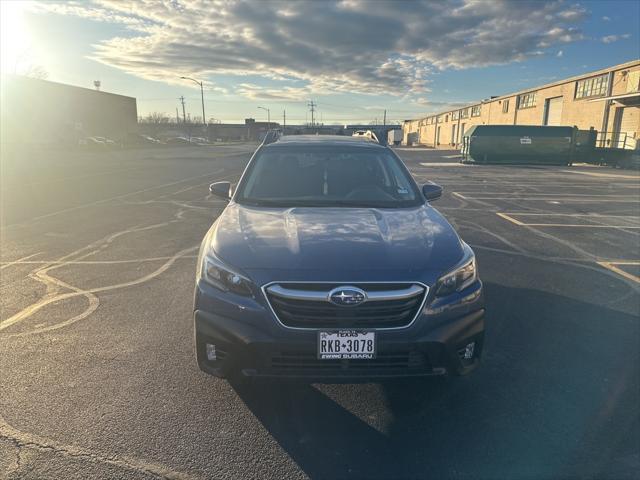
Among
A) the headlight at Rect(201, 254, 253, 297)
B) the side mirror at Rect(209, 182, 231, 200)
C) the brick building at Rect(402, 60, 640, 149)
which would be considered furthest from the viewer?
the brick building at Rect(402, 60, 640, 149)

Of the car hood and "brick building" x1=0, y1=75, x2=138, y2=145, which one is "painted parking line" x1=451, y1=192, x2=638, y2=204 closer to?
Answer: the car hood

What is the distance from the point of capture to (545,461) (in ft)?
8.46

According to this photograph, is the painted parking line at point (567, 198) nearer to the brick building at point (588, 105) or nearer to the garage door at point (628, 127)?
the brick building at point (588, 105)

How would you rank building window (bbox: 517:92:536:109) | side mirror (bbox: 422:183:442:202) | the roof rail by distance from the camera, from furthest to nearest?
building window (bbox: 517:92:536:109)
the roof rail
side mirror (bbox: 422:183:442:202)

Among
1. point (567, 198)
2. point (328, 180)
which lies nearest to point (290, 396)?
point (328, 180)

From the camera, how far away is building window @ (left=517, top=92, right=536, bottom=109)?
4762cm

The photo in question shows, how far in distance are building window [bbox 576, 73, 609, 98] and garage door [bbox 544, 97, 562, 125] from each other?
353 cm

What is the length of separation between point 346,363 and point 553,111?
48295 mm

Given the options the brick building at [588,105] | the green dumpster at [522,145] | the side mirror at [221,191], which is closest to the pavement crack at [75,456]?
the side mirror at [221,191]

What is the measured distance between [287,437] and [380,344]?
0.81 metres

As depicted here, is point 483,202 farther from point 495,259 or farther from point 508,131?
point 508,131

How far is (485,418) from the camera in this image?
296cm

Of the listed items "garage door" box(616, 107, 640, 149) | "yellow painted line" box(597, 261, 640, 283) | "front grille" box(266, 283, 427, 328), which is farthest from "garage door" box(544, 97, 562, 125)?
"front grille" box(266, 283, 427, 328)

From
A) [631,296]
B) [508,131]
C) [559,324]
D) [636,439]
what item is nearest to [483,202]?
[631,296]
